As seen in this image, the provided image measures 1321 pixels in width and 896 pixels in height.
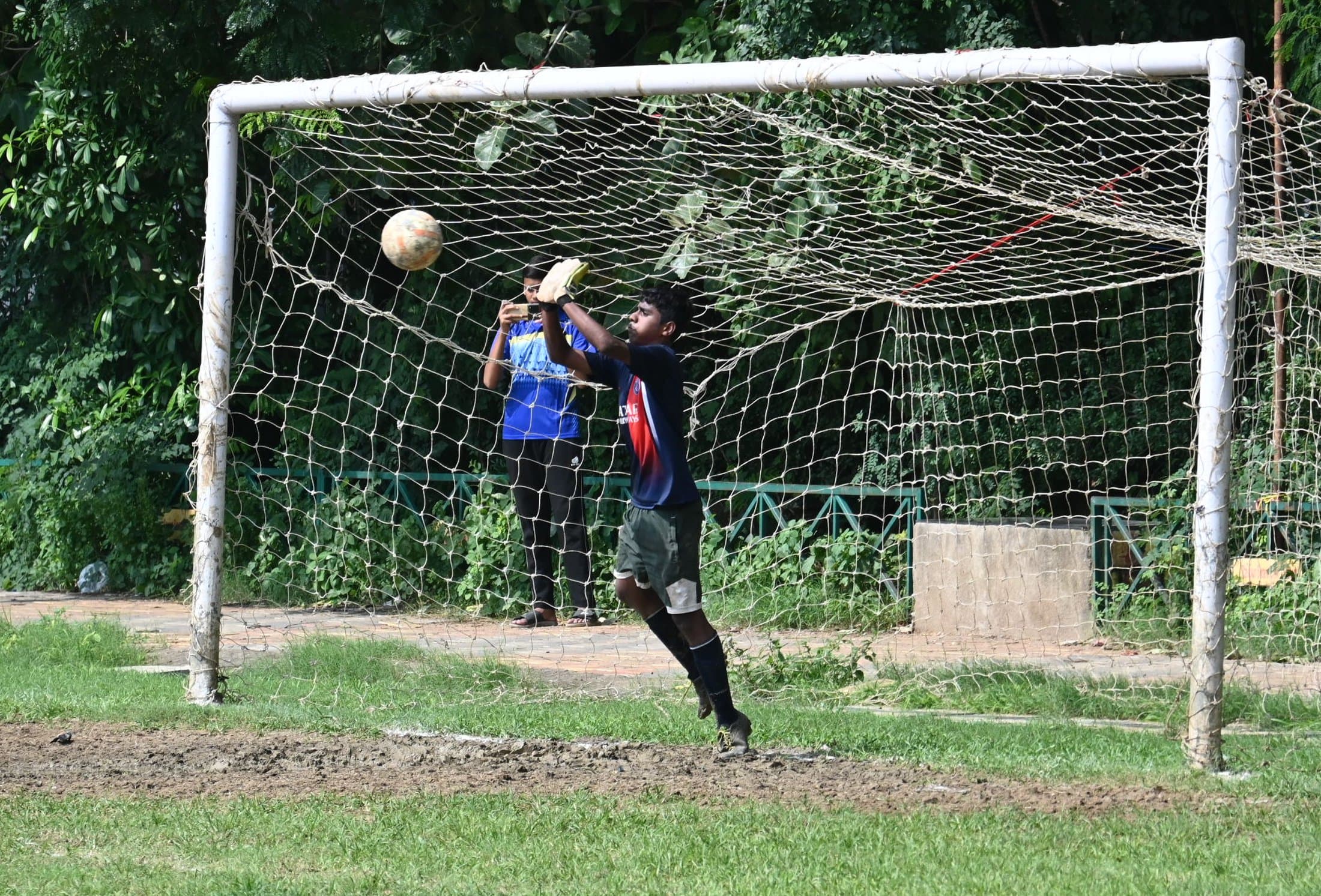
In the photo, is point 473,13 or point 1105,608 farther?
point 473,13

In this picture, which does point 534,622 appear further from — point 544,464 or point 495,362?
point 495,362

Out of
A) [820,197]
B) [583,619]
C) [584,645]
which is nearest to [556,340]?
[820,197]

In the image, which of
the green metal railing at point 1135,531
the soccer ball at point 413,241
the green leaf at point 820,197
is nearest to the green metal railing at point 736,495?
the green metal railing at point 1135,531

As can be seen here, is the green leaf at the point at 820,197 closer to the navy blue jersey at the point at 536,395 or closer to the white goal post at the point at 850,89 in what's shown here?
the navy blue jersey at the point at 536,395

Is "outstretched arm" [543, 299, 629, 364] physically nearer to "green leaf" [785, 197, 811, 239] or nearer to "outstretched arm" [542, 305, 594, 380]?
"outstretched arm" [542, 305, 594, 380]

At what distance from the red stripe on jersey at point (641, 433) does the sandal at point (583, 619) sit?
13.6ft

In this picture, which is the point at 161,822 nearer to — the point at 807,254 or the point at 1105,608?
the point at 807,254

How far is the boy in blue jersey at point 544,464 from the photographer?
33.3 feet

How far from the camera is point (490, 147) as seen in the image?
28.8 ft

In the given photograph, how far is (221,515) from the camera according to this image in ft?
25.1

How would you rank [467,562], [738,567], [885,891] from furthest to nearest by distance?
[467,562] → [738,567] → [885,891]

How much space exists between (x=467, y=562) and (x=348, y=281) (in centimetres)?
310

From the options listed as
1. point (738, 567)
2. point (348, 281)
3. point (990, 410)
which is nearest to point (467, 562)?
point (738, 567)

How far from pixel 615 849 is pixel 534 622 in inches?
222
